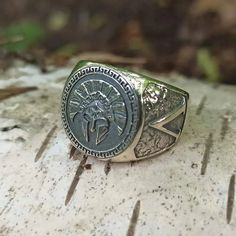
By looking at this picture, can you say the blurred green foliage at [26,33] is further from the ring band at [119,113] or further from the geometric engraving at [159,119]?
the geometric engraving at [159,119]

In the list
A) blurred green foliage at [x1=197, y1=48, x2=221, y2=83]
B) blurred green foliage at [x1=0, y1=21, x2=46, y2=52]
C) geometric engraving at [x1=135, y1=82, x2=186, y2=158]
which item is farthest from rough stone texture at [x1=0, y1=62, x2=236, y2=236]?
blurred green foliage at [x1=197, y1=48, x2=221, y2=83]

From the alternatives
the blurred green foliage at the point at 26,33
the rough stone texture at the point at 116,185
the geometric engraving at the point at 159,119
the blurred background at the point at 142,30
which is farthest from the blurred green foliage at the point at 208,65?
the geometric engraving at the point at 159,119

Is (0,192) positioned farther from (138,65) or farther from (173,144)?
(138,65)

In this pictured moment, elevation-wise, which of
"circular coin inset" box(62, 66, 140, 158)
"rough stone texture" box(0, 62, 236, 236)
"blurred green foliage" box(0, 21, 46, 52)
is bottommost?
"rough stone texture" box(0, 62, 236, 236)

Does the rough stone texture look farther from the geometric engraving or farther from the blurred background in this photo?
the blurred background

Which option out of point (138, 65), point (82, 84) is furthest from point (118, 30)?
point (82, 84)

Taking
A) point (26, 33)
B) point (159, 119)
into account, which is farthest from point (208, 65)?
point (159, 119)
